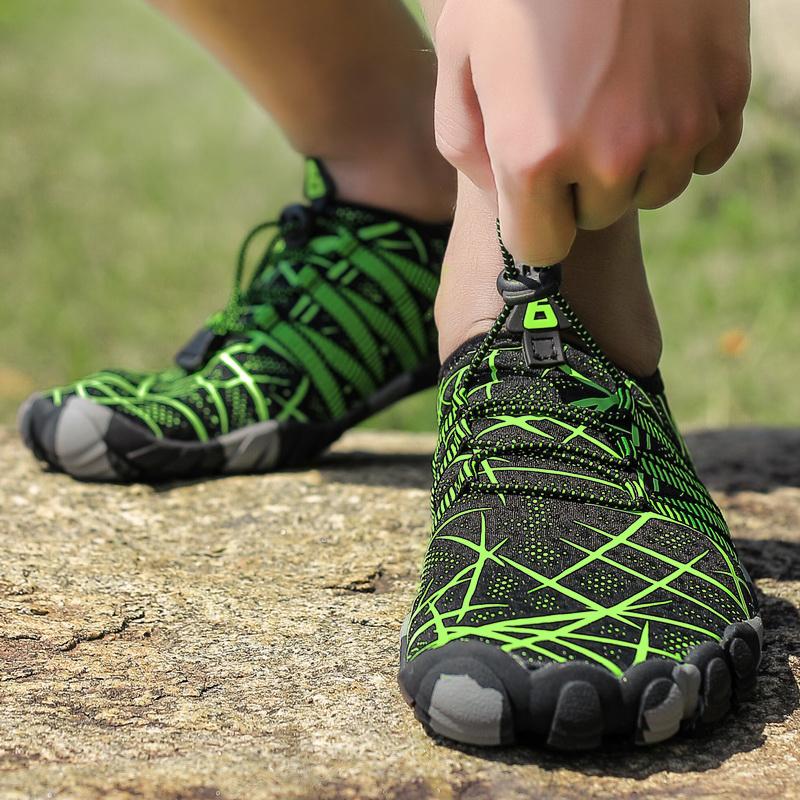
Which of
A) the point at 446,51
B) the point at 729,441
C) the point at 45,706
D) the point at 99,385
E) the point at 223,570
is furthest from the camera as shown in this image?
the point at 729,441

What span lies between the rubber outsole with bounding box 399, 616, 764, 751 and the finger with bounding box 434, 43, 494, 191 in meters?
0.29

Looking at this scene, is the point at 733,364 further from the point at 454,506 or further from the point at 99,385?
the point at 454,506

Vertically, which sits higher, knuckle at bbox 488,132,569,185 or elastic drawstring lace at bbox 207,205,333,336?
knuckle at bbox 488,132,569,185

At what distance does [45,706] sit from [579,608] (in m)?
0.37

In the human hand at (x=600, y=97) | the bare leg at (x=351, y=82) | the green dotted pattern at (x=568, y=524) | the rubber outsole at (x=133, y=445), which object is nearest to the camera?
the human hand at (x=600, y=97)

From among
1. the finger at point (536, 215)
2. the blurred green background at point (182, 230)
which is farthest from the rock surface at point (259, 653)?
the blurred green background at point (182, 230)

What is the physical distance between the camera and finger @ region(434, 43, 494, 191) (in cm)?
59

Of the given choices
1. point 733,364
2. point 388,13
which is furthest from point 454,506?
point 733,364

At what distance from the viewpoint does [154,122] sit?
14.0ft

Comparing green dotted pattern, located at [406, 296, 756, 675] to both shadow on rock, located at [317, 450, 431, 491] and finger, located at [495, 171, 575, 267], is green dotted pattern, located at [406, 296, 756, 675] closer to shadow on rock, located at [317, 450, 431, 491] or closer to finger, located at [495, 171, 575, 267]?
finger, located at [495, 171, 575, 267]

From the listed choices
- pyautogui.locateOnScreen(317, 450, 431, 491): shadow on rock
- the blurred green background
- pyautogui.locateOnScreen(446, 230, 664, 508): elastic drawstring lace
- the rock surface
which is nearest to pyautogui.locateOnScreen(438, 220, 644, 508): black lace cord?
pyautogui.locateOnScreen(446, 230, 664, 508): elastic drawstring lace

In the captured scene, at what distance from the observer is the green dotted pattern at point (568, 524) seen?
0.67 metres

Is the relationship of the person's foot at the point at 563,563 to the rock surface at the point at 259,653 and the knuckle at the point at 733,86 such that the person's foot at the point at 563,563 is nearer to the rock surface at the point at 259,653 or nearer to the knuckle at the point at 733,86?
the rock surface at the point at 259,653

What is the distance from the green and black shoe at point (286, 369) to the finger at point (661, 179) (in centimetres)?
76
